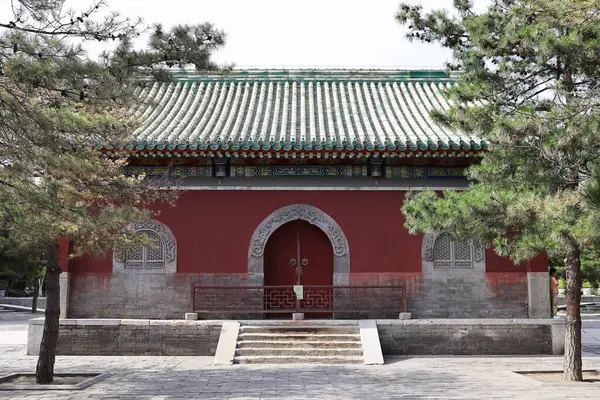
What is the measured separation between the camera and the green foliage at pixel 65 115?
250 inches

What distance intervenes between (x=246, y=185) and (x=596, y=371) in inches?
273

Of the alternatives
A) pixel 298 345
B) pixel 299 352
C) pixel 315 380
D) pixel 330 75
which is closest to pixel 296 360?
pixel 299 352

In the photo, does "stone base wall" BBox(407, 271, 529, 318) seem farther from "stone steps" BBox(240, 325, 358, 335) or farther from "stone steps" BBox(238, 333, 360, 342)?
"stone steps" BBox(238, 333, 360, 342)

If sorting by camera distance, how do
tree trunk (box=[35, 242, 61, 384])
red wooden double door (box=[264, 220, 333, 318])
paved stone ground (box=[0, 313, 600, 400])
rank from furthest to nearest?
red wooden double door (box=[264, 220, 333, 318]), tree trunk (box=[35, 242, 61, 384]), paved stone ground (box=[0, 313, 600, 400])

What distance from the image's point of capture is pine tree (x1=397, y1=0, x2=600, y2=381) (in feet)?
21.8

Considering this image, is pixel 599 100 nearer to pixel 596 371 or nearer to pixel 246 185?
pixel 596 371

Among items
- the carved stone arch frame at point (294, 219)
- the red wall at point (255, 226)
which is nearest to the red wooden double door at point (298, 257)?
the carved stone arch frame at point (294, 219)

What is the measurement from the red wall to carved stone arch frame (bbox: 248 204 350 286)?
0.09 meters

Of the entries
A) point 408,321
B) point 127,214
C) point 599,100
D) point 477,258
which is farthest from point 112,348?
point 599,100

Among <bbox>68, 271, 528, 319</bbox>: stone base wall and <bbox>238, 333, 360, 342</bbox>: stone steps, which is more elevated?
<bbox>68, 271, 528, 319</bbox>: stone base wall

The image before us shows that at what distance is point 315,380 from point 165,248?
5.07m

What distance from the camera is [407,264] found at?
13.2 m

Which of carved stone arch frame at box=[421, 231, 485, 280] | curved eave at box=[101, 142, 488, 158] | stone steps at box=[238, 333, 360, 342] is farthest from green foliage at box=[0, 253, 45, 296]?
carved stone arch frame at box=[421, 231, 485, 280]

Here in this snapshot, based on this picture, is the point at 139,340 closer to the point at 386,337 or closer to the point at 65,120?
the point at 386,337
